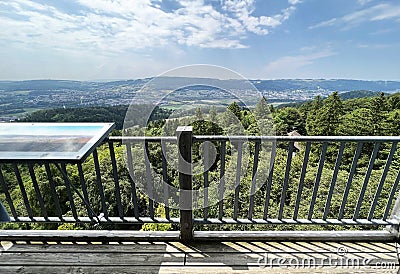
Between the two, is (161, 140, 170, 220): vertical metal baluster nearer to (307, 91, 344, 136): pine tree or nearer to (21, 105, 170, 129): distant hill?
(21, 105, 170, 129): distant hill

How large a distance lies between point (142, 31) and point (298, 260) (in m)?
4.02

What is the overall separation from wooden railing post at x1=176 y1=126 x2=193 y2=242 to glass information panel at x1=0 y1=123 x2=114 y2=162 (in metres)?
0.57

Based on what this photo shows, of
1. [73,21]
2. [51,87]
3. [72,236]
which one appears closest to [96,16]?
[73,21]

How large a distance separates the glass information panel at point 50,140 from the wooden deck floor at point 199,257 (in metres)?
1.02

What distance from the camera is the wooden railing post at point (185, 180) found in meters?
1.83

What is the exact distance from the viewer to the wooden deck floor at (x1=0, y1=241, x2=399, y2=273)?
1.89 meters

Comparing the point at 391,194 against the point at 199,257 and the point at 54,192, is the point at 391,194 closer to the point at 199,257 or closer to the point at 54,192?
the point at 199,257

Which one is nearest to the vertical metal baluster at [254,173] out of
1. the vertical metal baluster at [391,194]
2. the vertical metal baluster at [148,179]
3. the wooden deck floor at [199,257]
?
the wooden deck floor at [199,257]

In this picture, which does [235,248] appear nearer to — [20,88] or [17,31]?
[20,88]

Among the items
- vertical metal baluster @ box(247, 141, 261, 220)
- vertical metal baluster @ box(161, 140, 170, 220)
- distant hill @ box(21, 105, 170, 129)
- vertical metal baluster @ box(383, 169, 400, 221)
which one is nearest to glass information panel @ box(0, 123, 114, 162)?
distant hill @ box(21, 105, 170, 129)

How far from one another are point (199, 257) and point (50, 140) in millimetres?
1445

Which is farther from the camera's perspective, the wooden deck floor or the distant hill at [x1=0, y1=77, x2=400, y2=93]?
the distant hill at [x1=0, y1=77, x2=400, y2=93]

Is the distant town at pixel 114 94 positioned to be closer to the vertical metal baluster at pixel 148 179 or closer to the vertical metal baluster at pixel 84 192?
the vertical metal baluster at pixel 148 179

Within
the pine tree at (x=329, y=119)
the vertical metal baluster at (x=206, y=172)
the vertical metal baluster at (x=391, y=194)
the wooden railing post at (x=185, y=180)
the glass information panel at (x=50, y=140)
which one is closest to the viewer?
the glass information panel at (x=50, y=140)
